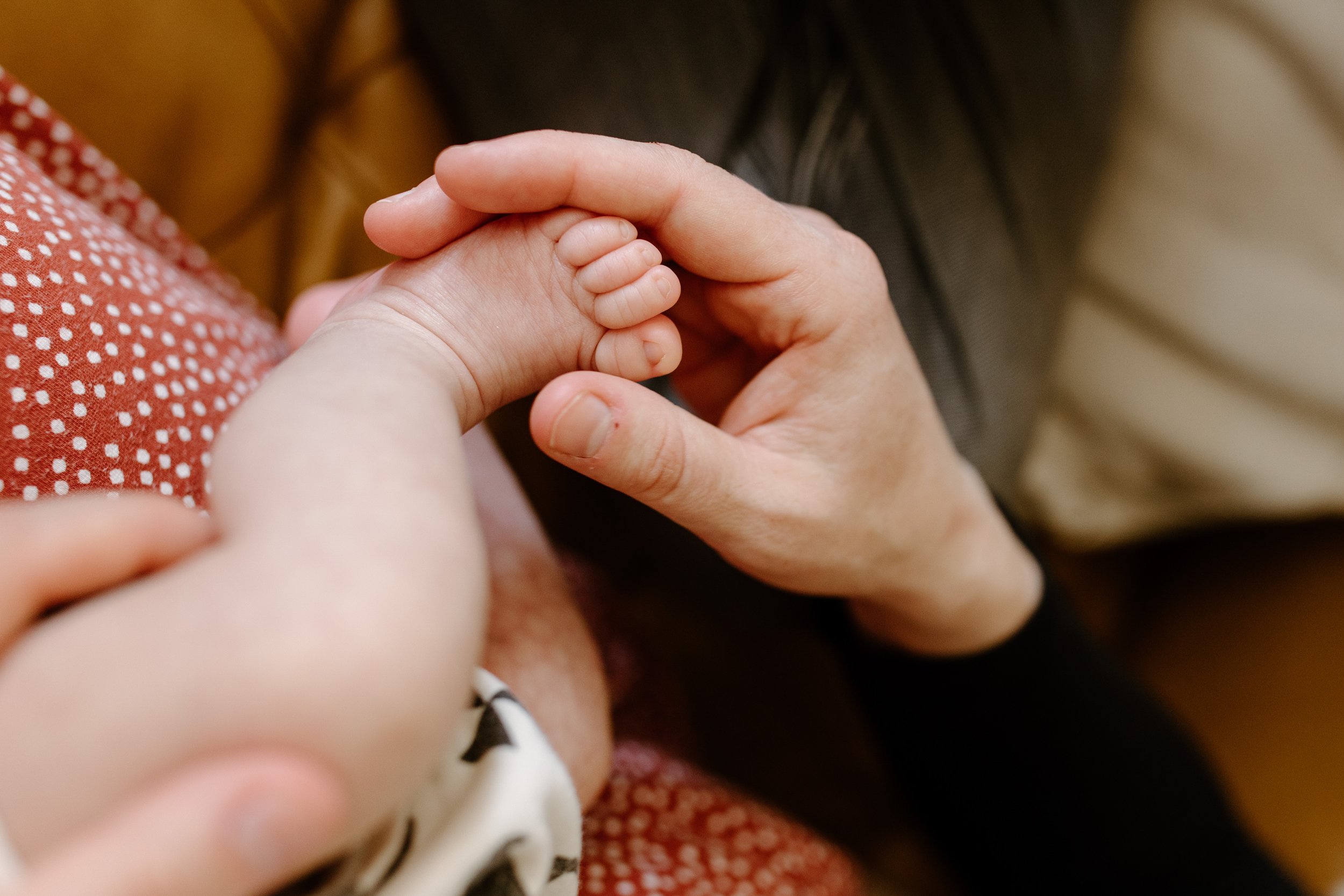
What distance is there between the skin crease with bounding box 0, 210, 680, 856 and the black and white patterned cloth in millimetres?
41

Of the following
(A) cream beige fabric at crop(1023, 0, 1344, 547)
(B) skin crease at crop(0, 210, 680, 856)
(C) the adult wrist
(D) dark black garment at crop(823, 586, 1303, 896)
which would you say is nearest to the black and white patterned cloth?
(B) skin crease at crop(0, 210, 680, 856)

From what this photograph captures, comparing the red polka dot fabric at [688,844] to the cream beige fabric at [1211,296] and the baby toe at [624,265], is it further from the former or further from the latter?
the cream beige fabric at [1211,296]

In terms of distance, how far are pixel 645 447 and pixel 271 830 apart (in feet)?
0.67

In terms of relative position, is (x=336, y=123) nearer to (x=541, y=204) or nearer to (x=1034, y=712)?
(x=541, y=204)

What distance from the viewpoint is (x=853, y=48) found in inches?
25.4

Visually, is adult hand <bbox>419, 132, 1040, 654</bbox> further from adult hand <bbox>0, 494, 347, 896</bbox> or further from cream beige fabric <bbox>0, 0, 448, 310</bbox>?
cream beige fabric <bbox>0, 0, 448, 310</bbox>

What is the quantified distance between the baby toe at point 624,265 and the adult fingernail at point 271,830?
24cm

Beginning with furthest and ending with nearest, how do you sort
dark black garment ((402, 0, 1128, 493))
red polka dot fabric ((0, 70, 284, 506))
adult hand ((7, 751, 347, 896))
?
dark black garment ((402, 0, 1128, 493)) → red polka dot fabric ((0, 70, 284, 506)) → adult hand ((7, 751, 347, 896))

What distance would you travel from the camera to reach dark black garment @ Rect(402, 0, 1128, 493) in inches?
24.2

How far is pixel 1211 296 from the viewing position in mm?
865

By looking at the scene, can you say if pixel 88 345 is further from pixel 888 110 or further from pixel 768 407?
pixel 888 110

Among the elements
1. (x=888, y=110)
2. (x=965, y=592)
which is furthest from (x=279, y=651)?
(x=888, y=110)

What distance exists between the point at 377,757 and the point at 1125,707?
0.62 metres

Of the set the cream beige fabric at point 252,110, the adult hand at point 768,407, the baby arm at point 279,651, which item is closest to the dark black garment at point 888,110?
the cream beige fabric at point 252,110
